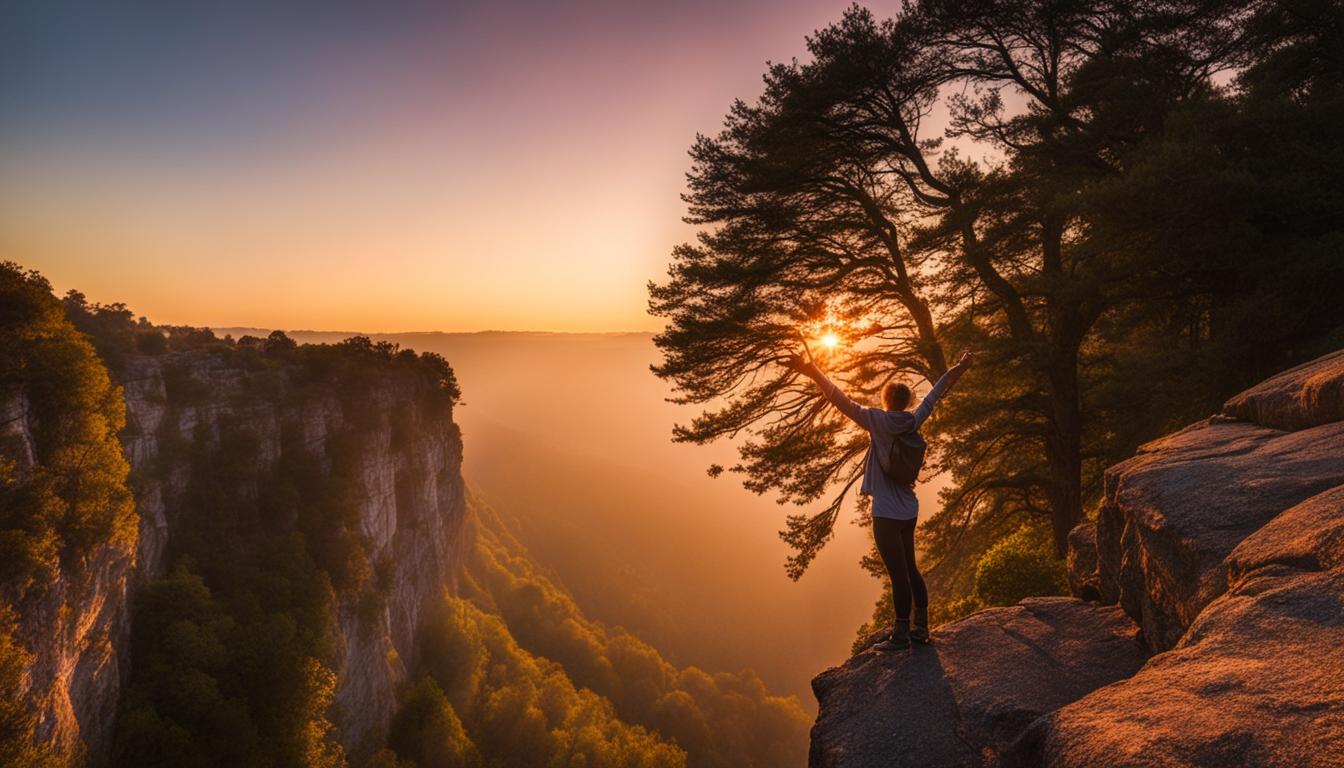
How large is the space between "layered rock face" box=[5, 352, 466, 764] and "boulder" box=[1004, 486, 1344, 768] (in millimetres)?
22214

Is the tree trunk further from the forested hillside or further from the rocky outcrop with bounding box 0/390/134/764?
the forested hillside

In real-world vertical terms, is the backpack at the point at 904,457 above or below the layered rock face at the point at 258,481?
above

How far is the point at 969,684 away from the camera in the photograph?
475cm

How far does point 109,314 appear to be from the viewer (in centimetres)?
3141

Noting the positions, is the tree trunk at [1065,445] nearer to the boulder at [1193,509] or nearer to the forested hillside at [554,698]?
the boulder at [1193,509]

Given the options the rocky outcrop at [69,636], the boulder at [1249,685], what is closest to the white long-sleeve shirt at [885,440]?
the boulder at [1249,685]

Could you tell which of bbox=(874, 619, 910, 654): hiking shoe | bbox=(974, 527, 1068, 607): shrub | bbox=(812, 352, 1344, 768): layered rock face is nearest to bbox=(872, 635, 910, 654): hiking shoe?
bbox=(874, 619, 910, 654): hiking shoe

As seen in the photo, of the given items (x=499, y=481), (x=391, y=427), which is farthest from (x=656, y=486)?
(x=391, y=427)

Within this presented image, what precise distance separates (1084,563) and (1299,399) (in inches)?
98.6

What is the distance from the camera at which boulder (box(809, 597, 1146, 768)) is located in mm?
4250

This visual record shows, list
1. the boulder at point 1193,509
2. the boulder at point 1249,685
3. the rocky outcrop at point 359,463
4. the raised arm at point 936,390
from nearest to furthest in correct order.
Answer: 1. the boulder at point 1249,685
2. the boulder at point 1193,509
3. the raised arm at point 936,390
4. the rocky outcrop at point 359,463

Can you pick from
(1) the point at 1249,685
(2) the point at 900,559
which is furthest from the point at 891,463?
(1) the point at 1249,685

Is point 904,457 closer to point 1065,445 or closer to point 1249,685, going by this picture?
point 1249,685

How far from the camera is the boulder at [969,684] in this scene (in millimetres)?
4250
